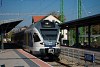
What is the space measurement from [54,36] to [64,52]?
4.11 metres

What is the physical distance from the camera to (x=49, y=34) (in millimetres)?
23766

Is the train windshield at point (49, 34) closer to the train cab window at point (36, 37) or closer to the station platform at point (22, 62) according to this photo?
the train cab window at point (36, 37)

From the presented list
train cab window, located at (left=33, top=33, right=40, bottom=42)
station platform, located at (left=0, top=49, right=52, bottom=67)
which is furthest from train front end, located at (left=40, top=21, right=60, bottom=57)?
station platform, located at (left=0, top=49, right=52, bottom=67)

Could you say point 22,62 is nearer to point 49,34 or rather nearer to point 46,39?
point 46,39

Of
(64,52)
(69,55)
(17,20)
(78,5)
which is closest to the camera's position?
(69,55)

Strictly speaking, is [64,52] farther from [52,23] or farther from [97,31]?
[97,31]

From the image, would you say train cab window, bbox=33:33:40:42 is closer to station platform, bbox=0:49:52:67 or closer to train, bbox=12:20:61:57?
train, bbox=12:20:61:57

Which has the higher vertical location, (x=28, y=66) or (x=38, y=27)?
(x=38, y=27)

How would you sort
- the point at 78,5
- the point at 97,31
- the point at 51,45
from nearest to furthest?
the point at 51,45 → the point at 78,5 → the point at 97,31

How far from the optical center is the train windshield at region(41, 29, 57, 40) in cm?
2350

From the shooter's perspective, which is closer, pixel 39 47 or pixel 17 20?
pixel 39 47

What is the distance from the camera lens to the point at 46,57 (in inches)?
947

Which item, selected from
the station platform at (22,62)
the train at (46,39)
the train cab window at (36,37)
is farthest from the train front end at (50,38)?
the station platform at (22,62)

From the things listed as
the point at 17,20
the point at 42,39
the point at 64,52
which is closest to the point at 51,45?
the point at 42,39
